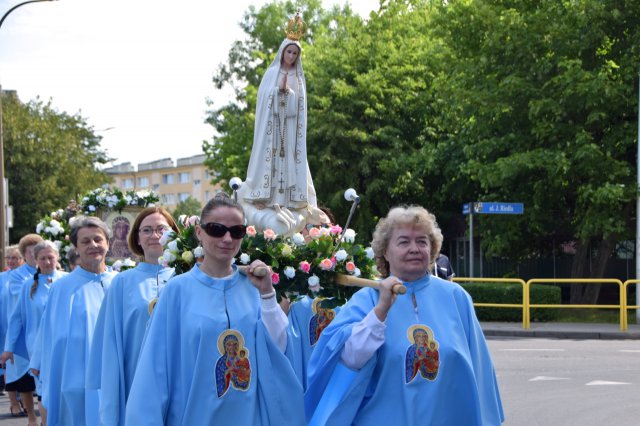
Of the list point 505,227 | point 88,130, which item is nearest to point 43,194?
point 88,130

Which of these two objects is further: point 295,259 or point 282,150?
point 282,150

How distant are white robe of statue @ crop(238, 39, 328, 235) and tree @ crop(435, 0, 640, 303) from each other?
13146mm

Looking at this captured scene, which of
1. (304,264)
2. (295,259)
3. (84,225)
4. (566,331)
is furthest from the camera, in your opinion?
(566,331)

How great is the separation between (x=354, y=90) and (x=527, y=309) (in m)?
13.3

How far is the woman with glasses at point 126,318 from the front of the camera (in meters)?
6.23

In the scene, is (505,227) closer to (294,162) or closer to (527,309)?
(527,309)

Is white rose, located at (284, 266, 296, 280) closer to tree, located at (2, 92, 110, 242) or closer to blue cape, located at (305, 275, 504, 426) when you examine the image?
blue cape, located at (305, 275, 504, 426)

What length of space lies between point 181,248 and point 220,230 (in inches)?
68.5

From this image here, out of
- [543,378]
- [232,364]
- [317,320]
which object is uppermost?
[232,364]

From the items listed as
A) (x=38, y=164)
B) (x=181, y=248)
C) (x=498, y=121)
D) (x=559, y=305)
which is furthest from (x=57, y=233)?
(x=38, y=164)

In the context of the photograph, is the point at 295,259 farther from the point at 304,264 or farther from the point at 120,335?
the point at 120,335

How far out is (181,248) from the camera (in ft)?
21.5

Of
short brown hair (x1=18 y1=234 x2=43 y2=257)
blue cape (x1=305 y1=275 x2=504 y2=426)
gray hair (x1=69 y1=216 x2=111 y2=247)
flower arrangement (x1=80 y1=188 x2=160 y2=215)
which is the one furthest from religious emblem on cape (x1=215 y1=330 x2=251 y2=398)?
flower arrangement (x1=80 y1=188 x2=160 y2=215)

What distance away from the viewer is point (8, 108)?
157 feet
